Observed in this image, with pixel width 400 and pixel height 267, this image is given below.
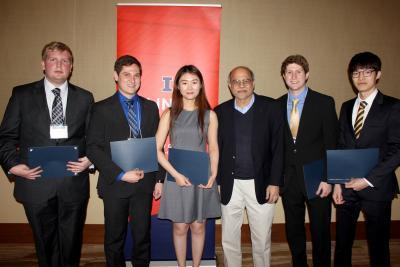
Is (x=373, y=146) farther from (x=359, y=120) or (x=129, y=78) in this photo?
(x=129, y=78)

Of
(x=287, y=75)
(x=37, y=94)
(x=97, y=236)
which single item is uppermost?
(x=287, y=75)

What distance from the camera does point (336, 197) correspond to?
8.01ft

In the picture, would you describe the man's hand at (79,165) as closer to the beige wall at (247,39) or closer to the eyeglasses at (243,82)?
the beige wall at (247,39)

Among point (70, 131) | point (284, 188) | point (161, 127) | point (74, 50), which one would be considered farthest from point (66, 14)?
point (284, 188)

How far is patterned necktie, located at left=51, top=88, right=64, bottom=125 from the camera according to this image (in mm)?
2338

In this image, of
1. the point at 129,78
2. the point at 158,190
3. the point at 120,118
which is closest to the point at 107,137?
the point at 120,118

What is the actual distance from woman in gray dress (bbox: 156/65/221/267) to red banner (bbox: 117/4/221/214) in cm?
70

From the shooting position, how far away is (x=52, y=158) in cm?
222

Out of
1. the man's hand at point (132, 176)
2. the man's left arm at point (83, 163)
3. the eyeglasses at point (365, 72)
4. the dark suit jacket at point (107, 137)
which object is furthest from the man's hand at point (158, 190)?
the eyeglasses at point (365, 72)

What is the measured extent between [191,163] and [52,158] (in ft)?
3.44

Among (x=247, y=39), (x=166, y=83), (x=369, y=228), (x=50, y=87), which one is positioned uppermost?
(x=247, y=39)

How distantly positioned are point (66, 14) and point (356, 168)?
11.0ft

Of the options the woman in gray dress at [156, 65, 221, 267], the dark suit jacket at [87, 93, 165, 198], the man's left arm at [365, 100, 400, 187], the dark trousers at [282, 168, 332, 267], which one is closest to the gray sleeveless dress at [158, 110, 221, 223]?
the woman in gray dress at [156, 65, 221, 267]

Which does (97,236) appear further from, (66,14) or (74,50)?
(66,14)
